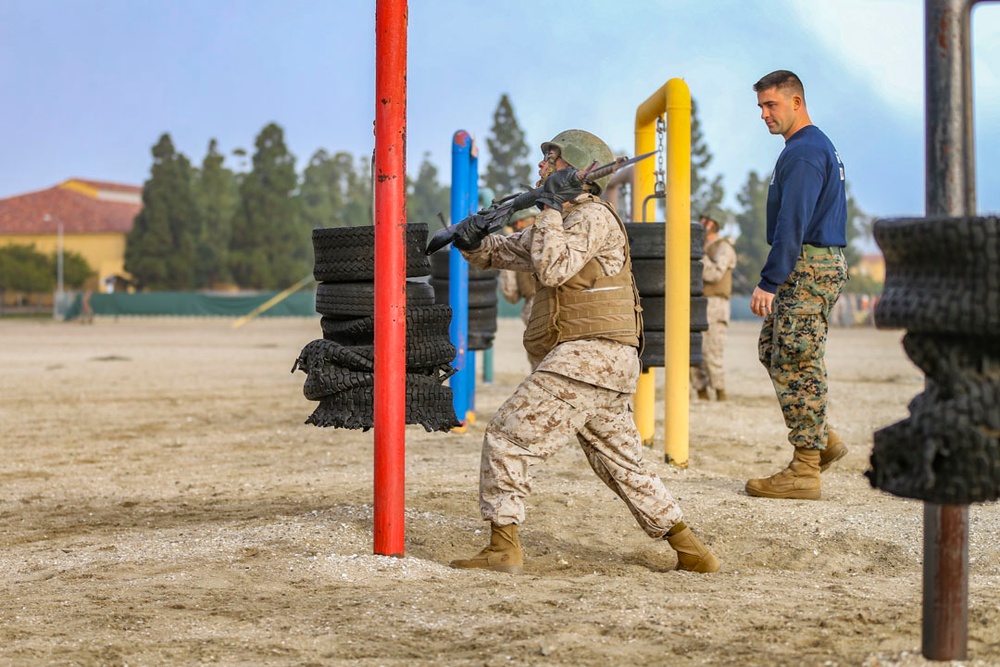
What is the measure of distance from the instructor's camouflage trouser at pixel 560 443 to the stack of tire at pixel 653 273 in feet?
10.9

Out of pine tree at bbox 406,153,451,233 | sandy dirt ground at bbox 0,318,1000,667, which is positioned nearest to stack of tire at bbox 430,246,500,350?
sandy dirt ground at bbox 0,318,1000,667

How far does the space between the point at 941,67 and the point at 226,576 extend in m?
3.23

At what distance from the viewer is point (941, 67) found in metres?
3.04

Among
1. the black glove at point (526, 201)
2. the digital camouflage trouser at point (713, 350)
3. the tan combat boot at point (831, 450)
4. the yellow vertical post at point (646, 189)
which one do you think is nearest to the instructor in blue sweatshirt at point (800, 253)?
the tan combat boot at point (831, 450)

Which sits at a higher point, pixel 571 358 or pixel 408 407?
pixel 571 358

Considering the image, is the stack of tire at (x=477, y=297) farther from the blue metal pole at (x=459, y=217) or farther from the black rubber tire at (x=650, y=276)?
the black rubber tire at (x=650, y=276)

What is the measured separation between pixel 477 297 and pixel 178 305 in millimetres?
38908

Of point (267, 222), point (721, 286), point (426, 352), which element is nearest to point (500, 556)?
point (426, 352)

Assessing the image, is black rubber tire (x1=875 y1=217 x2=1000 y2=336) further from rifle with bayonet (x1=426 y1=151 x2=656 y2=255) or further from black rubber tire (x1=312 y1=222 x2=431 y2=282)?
black rubber tire (x1=312 y1=222 x2=431 y2=282)

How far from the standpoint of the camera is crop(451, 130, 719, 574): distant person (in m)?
4.68

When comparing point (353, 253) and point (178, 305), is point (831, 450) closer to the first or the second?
point (353, 253)

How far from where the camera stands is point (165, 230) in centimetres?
6266

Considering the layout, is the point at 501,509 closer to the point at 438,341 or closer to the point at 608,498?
the point at 438,341

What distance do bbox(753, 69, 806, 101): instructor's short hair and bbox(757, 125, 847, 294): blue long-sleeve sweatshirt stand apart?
0.73 ft
